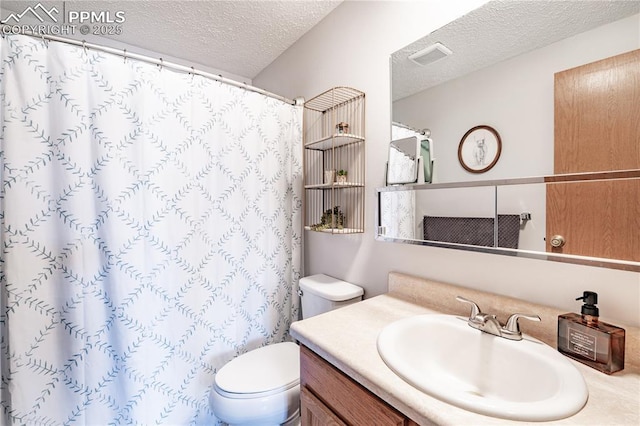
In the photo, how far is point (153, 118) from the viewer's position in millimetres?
1237

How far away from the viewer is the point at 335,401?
0.77 m

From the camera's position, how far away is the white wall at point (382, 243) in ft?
2.54

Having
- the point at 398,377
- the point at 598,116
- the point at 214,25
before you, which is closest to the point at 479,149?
the point at 598,116

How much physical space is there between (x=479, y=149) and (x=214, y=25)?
5.55ft

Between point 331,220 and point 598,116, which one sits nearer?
point 598,116

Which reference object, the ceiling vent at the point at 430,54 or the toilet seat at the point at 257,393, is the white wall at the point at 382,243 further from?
the toilet seat at the point at 257,393

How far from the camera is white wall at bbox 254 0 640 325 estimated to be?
774mm

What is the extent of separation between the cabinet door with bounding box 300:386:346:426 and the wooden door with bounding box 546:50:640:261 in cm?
80

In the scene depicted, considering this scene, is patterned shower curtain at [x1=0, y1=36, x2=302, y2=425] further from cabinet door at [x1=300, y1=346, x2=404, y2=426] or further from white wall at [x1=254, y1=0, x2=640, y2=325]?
cabinet door at [x1=300, y1=346, x2=404, y2=426]

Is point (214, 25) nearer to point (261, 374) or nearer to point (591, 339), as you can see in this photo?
point (261, 374)

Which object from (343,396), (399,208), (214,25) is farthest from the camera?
(214,25)

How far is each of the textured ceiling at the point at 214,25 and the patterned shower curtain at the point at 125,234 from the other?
1.66 ft

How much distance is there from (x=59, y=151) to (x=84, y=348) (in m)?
0.82

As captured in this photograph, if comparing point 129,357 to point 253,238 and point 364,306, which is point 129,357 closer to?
point 253,238
